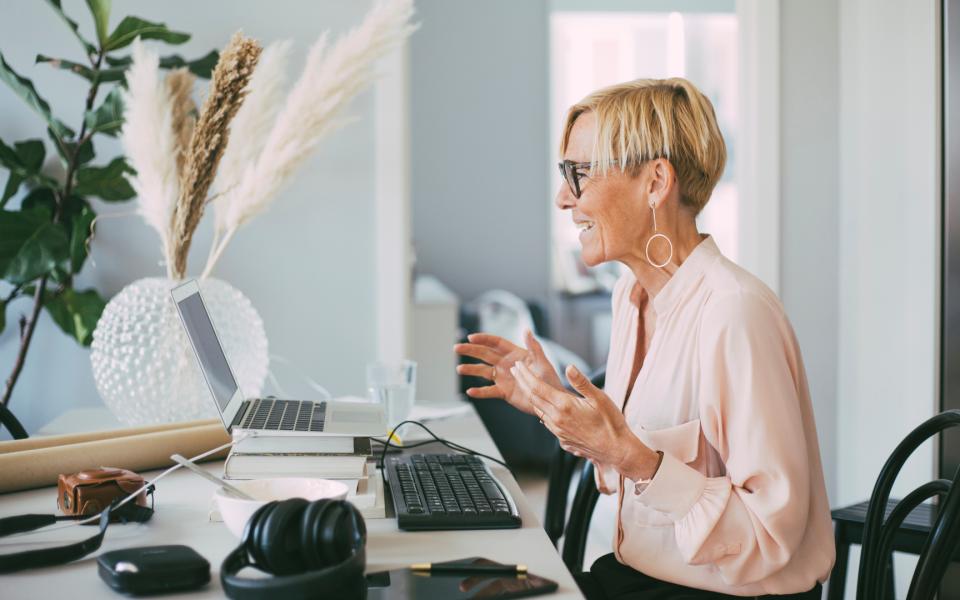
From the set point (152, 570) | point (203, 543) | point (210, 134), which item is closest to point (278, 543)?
point (152, 570)

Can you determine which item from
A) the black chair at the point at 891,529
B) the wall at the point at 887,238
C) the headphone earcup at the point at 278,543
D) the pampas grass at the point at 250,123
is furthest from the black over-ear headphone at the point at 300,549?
the wall at the point at 887,238

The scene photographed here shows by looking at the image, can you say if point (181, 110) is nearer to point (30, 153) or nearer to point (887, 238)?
point (30, 153)

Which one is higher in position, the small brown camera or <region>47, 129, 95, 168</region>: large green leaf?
<region>47, 129, 95, 168</region>: large green leaf

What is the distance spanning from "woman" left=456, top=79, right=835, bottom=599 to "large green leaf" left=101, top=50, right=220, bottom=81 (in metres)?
0.95

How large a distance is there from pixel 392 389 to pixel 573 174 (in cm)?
52

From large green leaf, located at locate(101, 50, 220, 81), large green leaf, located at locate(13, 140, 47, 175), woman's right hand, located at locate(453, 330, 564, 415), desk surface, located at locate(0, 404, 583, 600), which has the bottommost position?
desk surface, located at locate(0, 404, 583, 600)

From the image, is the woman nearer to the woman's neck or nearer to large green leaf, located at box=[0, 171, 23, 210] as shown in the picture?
the woman's neck

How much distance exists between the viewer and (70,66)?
6.29 ft

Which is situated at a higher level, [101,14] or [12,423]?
[101,14]

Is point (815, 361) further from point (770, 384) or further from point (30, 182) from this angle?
point (30, 182)

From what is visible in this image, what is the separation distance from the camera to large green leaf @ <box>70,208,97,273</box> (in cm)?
198

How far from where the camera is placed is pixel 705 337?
3.94ft

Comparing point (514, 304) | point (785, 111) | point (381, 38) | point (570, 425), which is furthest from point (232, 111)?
point (514, 304)

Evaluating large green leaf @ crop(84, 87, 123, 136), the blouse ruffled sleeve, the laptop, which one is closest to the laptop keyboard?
the laptop
